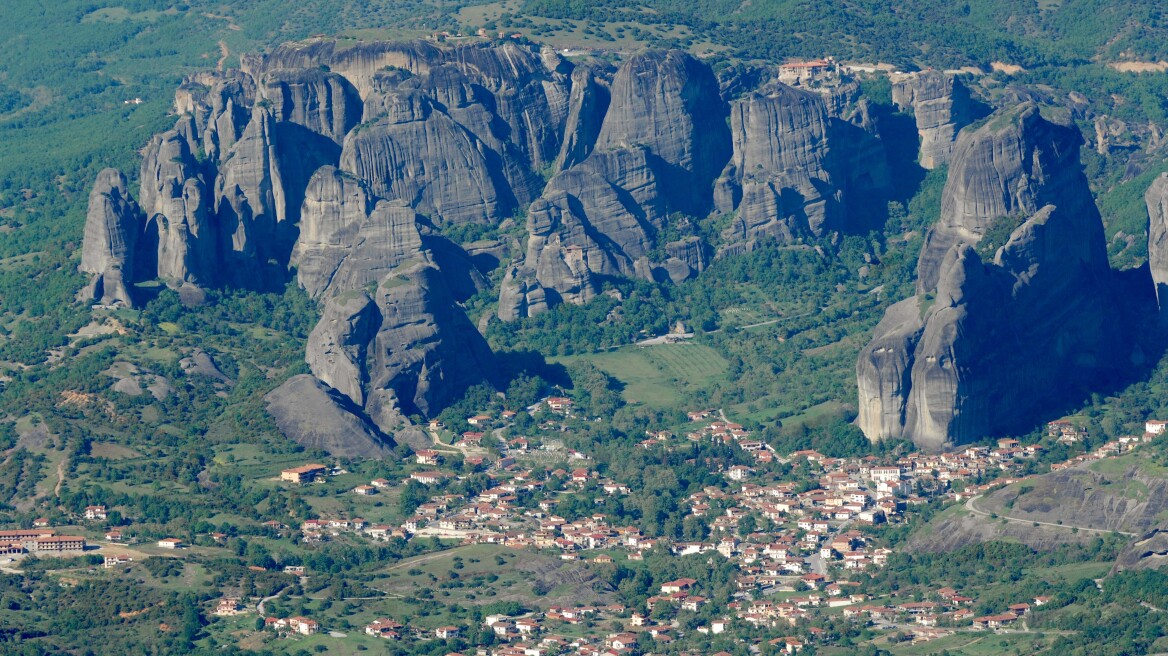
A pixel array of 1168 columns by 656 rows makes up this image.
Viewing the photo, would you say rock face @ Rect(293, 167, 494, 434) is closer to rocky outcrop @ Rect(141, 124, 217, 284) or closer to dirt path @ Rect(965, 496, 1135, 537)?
rocky outcrop @ Rect(141, 124, 217, 284)

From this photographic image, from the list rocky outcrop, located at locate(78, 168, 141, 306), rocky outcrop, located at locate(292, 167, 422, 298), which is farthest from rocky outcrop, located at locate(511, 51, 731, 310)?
rocky outcrop, located at locate(78, 168, 141, 306)

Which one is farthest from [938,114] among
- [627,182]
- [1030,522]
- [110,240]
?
[1030,522]

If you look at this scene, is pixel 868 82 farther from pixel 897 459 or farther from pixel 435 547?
pixel 435 547

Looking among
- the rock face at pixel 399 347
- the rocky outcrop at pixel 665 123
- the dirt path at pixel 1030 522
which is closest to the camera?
the dirt path at pixel 1030 522

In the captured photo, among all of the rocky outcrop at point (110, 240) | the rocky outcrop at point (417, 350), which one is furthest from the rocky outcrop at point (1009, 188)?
the rocky outcrop at point (110, 240)

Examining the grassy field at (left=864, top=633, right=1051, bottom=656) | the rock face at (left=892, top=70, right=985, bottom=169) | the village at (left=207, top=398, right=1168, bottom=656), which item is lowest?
the grassy field at (left=864, top=633, right=1051, bottom=656)

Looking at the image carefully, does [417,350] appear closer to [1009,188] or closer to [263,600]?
[263,600]

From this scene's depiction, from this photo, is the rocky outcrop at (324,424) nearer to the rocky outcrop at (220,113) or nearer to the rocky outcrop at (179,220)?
the rocky outcrop at (179,220)
